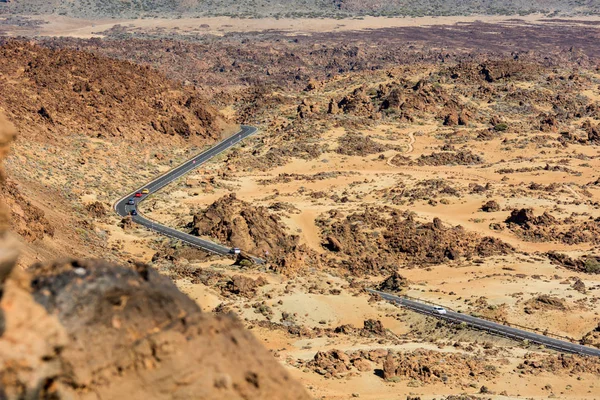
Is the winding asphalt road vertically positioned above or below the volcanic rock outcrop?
below

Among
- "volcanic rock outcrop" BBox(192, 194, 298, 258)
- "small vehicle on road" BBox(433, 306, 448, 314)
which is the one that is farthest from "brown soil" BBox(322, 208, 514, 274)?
"small vehicle on road" BBox(433, 306, 448, 314)

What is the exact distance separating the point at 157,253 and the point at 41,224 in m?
11.2

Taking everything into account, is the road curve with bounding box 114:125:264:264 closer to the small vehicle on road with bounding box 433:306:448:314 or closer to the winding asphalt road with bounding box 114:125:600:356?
the winding asphalt road with bounding box 114:125:600:356

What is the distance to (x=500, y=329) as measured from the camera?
1857 inches

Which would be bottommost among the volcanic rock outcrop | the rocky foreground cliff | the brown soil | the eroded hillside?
the brown soil

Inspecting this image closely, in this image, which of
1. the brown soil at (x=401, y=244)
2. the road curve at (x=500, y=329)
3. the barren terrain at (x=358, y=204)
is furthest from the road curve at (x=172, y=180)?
the road curve at (x=500, y=329)

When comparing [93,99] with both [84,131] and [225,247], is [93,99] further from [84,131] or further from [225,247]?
[225,247]

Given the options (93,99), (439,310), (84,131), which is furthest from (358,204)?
(93,99)

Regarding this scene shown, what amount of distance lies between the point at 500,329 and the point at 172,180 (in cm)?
4859

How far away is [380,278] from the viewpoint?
194ft

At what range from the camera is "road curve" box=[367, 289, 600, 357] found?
144 ft

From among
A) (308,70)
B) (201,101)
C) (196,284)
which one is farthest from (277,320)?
(308,70)

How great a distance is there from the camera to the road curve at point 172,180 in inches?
2467

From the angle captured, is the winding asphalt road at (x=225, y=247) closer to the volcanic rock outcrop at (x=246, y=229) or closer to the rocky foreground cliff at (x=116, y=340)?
the volcanic rock outcrop at (x=246, y=229)
